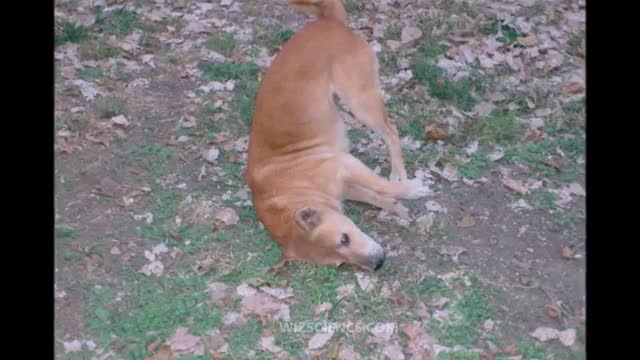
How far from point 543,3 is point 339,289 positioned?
467cm

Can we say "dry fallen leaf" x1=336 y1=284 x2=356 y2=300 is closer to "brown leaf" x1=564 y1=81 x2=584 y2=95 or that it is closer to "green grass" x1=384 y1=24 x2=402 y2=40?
"brown leaf" x1=564 y1=81 x2=584 y2=95

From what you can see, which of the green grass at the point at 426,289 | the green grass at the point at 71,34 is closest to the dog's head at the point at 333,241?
the green grass at the point at 426,289

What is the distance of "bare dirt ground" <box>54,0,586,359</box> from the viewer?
4.96 meters

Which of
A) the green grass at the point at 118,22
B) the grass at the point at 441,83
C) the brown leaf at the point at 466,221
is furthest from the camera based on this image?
the green grass at the point at 118,22

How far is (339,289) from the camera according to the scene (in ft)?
17.1

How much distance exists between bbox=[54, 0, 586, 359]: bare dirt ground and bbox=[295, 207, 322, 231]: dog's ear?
1.21 feet

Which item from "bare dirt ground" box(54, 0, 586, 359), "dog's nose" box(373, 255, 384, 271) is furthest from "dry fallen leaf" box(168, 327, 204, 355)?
"dog's nose" box(373, 255, 384, 271)

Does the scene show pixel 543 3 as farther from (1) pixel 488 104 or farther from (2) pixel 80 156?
(2) pixel 80 156

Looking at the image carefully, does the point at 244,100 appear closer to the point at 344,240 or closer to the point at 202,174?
the point at 202,174

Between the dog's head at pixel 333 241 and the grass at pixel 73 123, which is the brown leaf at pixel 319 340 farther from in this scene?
the grass at pixel 73 123

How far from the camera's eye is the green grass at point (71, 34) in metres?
7.94

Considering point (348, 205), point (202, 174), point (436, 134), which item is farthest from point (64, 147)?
point (436, 134)

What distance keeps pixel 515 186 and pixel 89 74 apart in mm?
4151
